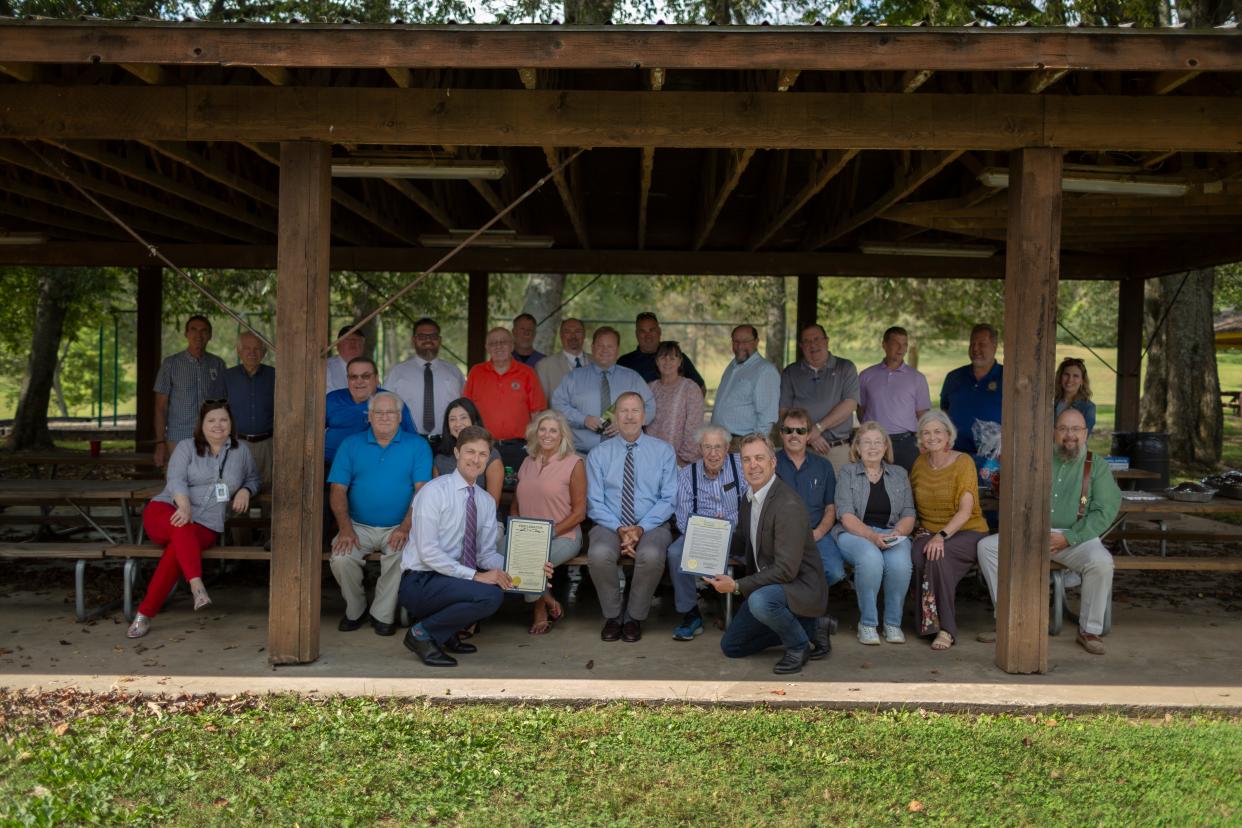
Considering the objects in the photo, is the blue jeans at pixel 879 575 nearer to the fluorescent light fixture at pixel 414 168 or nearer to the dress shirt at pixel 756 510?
the dress shirt at pixel 756 510

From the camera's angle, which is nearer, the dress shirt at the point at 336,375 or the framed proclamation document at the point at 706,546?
the framed proclamation document at the point at 706,546

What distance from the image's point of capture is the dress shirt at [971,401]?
801 centimetres

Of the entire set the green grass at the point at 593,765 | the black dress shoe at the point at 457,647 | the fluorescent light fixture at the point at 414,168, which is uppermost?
the fluorescent light fixture at the point at 414,168

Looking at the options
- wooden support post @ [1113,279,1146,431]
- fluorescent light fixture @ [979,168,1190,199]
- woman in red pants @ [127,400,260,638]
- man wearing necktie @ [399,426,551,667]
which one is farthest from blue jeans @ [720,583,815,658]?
wooden support post @ [1113,279,1146,431]

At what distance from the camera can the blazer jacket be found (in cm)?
554

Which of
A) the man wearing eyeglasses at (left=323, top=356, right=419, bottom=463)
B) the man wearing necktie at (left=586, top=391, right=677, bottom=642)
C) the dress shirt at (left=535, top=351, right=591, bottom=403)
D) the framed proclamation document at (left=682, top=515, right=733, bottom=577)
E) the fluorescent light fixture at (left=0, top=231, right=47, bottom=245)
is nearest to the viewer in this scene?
the framed proclamation document at (left=682, top=515, right=733, bottom=577)

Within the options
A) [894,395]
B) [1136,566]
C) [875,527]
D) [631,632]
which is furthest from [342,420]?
[1136,566]

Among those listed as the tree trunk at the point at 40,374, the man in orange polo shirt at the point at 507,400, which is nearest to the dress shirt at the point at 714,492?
the man in orange polo shirt at the point at 507,400

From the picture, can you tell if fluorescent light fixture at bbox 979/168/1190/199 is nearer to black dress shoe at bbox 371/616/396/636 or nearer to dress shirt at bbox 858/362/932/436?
dress shirt at bbox 858/362/932/436

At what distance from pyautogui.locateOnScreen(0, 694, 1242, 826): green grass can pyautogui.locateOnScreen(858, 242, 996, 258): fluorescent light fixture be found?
243 inches

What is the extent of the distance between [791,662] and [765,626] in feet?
0.75

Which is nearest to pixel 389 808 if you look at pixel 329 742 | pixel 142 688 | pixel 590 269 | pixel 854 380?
pixel 329 742

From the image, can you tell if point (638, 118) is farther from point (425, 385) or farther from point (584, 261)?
point (584, 261)

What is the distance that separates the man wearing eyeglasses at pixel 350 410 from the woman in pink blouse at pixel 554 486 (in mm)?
949
